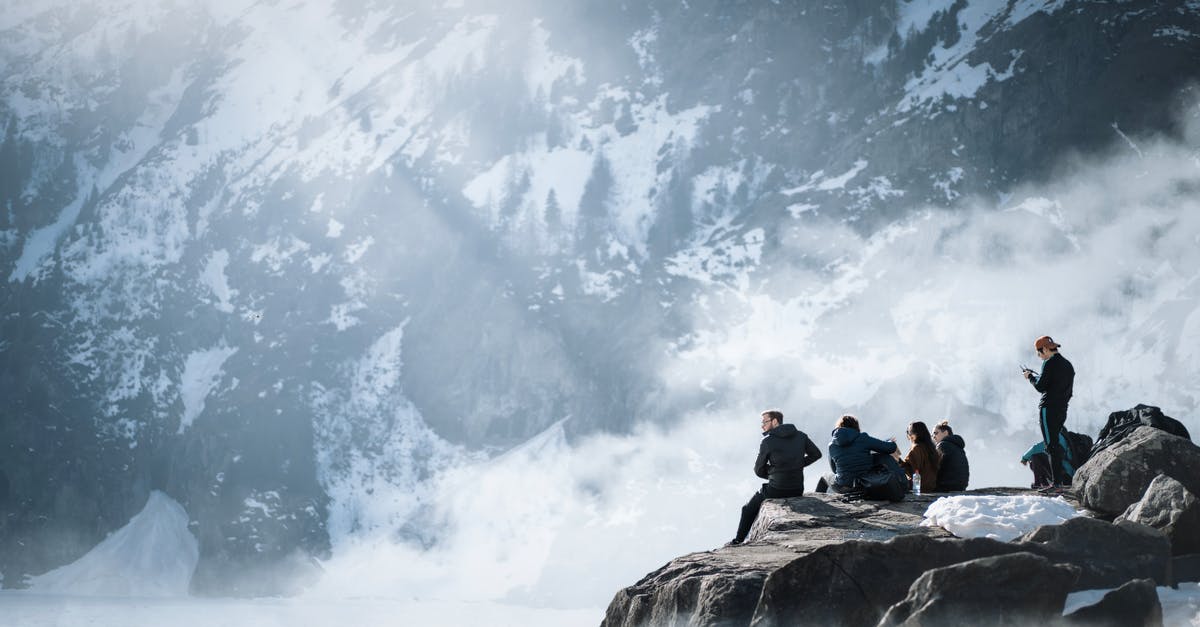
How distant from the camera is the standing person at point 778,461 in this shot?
17406 mm

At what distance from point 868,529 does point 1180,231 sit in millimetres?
209334

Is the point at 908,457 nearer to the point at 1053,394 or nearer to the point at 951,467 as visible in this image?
the point at 951,467

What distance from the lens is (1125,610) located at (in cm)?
1085

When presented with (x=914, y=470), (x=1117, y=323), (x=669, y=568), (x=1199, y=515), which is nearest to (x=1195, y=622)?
(x=1199, y=515)

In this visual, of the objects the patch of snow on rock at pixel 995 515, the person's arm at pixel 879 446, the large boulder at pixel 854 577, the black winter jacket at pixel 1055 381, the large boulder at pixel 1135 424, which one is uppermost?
the black winter jacket at pixel 1055 381

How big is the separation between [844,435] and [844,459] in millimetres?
588

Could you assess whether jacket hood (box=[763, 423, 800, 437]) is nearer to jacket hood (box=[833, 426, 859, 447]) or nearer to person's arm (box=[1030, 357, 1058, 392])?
jacket hood (box=[833, 426, 859, 447])

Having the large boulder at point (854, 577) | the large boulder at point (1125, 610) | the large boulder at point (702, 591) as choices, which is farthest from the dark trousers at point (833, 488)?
the large boulder at point (1125, 610)

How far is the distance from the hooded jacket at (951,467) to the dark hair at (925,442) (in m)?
0.12

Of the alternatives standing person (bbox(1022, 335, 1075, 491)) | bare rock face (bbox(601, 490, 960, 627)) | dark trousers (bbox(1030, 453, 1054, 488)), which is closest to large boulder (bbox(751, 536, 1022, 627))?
bare rock face (bbox(601, 490, 960, 627))

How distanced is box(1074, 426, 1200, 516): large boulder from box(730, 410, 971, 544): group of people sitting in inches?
89.5

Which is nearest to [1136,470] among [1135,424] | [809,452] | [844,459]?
[1135,424]

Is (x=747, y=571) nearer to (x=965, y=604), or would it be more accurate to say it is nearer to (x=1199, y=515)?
(x=965, y=604)

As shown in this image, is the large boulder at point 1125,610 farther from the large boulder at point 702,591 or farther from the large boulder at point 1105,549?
the large boulder at point 702,591
